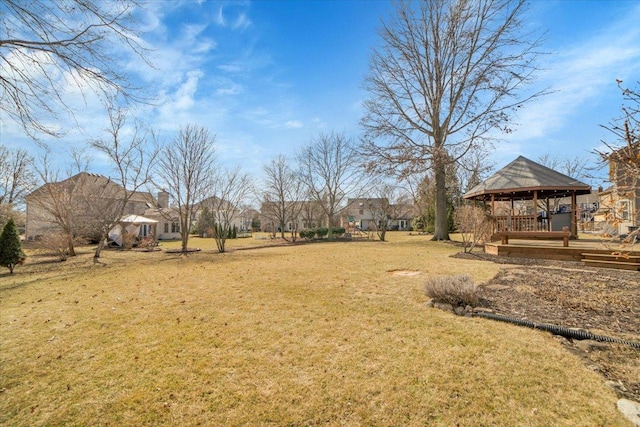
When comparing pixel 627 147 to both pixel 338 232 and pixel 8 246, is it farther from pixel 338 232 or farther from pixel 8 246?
pixel 338 232

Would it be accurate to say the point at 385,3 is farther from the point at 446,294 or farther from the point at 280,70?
the point at 446,294

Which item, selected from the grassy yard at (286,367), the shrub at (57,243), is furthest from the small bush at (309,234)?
the grassy yard at (286,367)

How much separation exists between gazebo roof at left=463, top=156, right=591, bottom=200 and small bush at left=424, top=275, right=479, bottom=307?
32.3 ft


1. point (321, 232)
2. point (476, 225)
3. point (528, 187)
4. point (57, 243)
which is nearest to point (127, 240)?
point (57, 243)

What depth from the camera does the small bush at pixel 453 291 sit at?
16.7ft

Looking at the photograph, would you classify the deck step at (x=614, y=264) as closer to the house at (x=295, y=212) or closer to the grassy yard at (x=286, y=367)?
the grassy yard at (x=286, y=367)

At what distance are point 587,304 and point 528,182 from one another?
1002cm

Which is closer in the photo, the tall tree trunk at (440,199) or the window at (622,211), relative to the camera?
the window at (622,211)

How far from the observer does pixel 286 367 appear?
3.22 meters

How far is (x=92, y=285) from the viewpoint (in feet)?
26.8

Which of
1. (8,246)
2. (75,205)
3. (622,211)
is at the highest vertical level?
(75,205)

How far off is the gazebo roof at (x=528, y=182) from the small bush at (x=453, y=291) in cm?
984

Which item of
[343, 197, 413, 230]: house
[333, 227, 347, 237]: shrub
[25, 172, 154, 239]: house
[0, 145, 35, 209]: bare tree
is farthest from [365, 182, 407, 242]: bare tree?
[0, 145, 35, 209]: bare tree

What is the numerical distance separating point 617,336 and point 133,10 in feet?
23.7
